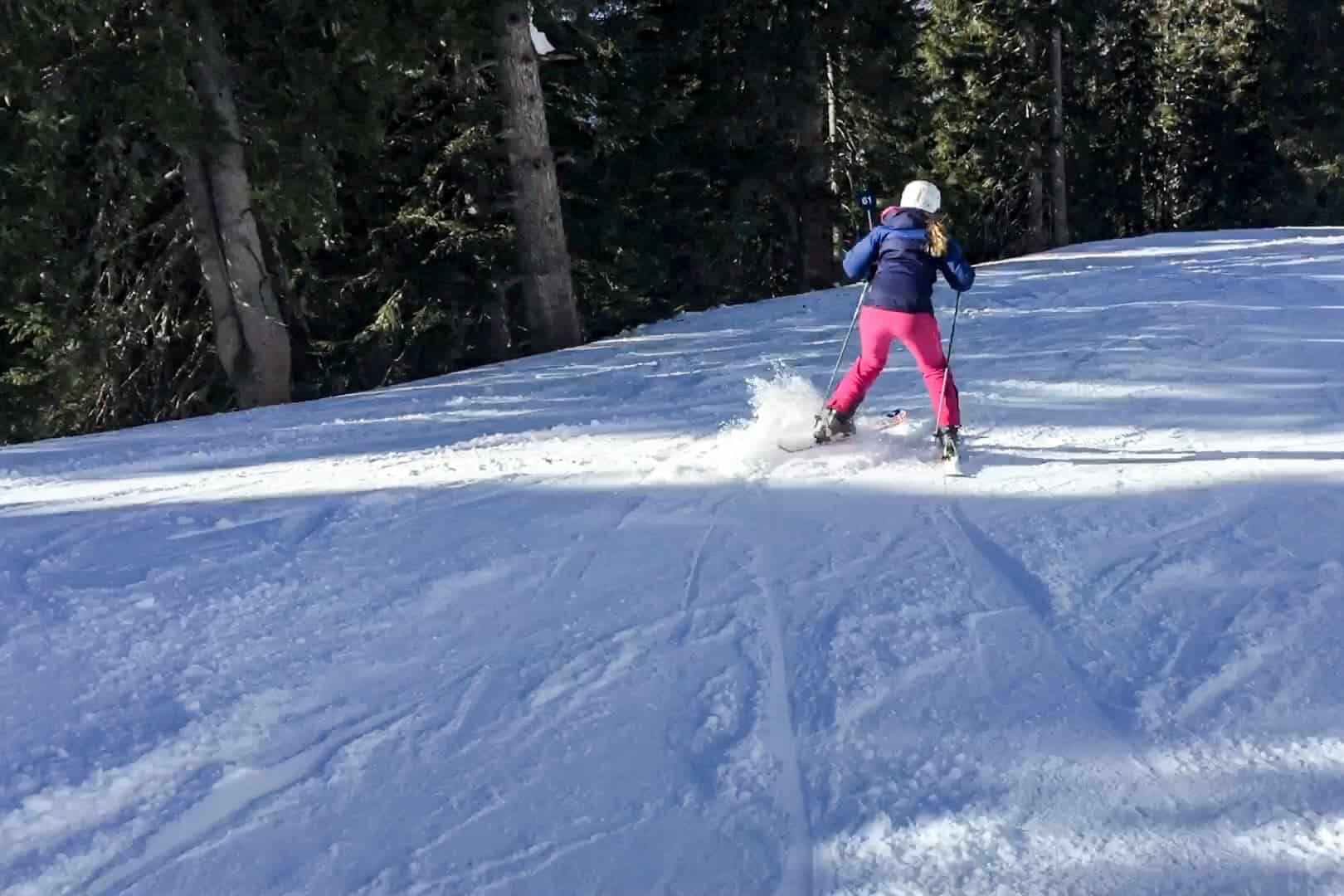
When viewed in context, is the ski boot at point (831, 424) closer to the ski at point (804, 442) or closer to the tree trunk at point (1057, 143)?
the ski at point (804, 442)

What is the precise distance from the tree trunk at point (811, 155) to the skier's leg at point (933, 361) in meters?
13.4

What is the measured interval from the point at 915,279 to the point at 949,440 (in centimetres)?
104

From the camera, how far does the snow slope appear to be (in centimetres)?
318

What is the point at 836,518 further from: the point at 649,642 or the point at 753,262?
A: the point at 753,262

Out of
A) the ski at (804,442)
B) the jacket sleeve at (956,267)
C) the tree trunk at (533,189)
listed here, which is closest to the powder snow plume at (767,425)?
the ski at (804,442)

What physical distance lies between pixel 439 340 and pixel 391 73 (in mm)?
6289

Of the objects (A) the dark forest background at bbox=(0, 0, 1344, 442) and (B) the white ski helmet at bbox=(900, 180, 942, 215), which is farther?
(A) the dark forest background at bbox=(0, 0, 1344, 442)

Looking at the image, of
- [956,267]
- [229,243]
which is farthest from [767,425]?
[229,243]

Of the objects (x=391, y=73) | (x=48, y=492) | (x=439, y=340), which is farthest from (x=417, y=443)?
(x=439, y=340)

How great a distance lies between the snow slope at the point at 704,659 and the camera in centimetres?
318

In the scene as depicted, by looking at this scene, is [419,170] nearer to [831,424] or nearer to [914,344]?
[831,424]

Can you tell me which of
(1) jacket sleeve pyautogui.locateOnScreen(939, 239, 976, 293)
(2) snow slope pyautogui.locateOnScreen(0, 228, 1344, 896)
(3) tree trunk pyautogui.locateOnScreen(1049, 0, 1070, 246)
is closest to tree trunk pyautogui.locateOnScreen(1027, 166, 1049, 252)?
(3) tree trunk pyautogui.locateOnScreen(1049, 0, 1070, 246)

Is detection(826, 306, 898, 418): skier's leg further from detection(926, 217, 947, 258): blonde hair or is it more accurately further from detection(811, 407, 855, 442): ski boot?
detection(926, 217, 947, 258): blonde hair

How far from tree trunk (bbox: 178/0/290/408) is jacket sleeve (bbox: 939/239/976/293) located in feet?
29.7
